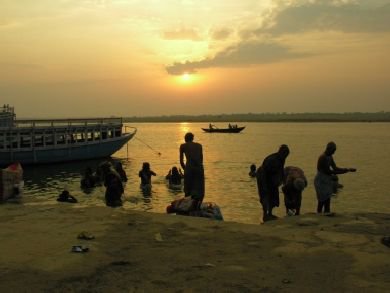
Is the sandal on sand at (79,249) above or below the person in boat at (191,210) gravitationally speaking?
above

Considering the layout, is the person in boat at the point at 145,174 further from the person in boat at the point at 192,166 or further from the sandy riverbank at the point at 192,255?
the sandy riverbank at the point at 192,255

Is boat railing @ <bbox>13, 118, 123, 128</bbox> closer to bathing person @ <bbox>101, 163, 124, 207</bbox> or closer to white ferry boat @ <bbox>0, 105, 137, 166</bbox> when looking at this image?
white ferry boat @ <bbox>0, 105, 137, 166</bbox>

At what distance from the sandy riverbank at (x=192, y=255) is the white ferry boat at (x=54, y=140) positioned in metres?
25.0

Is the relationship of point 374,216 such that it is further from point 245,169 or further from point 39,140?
point 39,140

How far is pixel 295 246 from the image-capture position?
7051mm

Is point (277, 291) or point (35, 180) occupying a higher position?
point (277, 291)

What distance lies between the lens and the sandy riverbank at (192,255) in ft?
17.6

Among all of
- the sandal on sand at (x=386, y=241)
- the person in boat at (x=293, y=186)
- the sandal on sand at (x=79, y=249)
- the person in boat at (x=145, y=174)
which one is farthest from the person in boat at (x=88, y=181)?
the sandal on sand at (x=386, y=241)

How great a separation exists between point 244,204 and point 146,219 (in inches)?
347

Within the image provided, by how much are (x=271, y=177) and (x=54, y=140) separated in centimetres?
2852

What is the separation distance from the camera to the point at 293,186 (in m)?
10.4

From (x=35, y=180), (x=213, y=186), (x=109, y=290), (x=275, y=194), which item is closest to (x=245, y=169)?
(x=213, y=186)

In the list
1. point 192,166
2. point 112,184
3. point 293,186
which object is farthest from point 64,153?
point 293,186

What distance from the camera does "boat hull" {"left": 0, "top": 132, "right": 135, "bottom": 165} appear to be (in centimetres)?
3277
